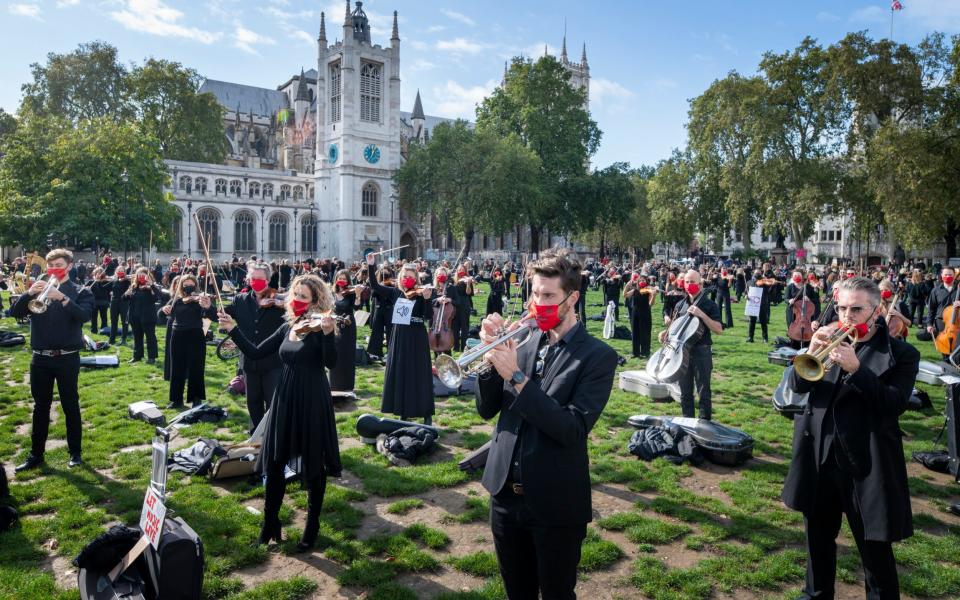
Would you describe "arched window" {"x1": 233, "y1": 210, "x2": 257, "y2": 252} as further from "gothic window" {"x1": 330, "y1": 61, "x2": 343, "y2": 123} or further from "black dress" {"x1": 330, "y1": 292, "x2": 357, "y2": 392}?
"black dress" {"x1": 330, "y1": 292, "x2": 357, "y2": 392}

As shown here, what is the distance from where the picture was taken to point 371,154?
6228 centimetres

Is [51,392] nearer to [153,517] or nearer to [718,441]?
[153,517]

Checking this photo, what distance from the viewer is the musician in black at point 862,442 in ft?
12.1

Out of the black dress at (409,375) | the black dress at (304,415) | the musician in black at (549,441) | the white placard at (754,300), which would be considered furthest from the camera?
the white placard at (754,300)

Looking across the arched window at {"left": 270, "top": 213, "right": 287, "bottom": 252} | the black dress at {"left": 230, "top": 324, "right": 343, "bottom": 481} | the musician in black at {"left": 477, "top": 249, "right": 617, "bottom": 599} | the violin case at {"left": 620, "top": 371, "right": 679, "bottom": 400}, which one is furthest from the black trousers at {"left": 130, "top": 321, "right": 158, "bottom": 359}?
the arched window at {"left": 270, "top": 213, "right": 287, "bottom": 252}

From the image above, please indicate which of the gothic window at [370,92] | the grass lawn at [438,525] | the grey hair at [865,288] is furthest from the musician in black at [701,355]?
the gothic window at [370,92]

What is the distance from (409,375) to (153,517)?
5.35 m

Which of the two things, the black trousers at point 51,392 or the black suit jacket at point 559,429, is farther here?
the black trousers at point 51,392

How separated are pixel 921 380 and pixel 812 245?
240ft

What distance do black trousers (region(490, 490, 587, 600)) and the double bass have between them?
20.1 feet

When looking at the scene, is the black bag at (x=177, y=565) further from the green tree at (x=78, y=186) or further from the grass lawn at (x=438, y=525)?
the green tree at (x=78, y=186)

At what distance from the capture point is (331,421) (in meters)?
5.33

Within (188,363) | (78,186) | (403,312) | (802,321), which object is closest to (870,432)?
(403,312)

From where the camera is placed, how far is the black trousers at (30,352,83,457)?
276 inches
